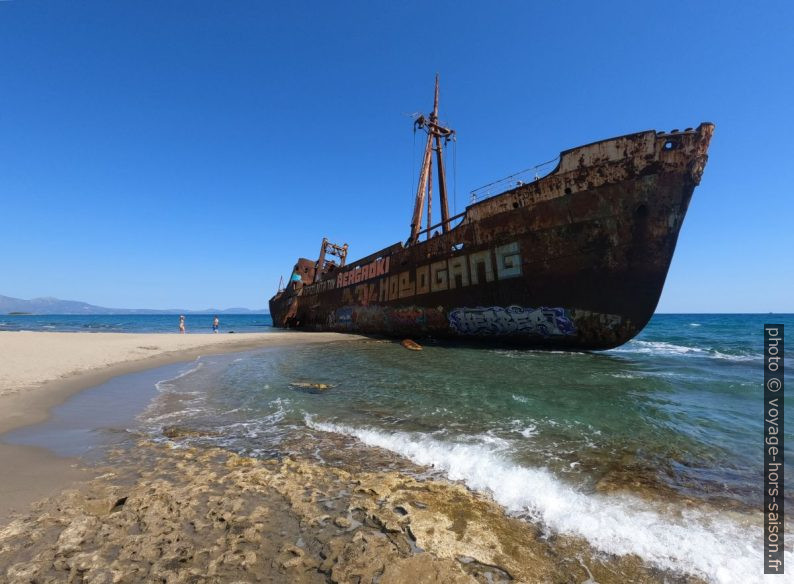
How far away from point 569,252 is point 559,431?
903cm

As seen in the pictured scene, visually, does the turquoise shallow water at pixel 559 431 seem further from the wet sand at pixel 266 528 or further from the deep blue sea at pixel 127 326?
the deep blue sea at pixel 127 326

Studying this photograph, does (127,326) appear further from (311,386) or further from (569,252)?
(569,252)

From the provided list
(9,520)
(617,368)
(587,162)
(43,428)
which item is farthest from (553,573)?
(587,162)

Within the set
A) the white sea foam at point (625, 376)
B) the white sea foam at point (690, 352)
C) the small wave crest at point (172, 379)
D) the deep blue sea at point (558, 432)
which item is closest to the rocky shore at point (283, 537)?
the deep blue sea at point (558, 432)

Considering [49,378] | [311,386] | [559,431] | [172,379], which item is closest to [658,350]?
[559,431]

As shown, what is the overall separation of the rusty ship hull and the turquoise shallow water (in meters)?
2.78

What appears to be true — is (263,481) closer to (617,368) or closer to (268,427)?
(268,427)

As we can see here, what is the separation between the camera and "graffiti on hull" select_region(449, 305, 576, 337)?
521 inches

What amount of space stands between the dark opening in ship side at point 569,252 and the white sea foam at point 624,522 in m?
10.3

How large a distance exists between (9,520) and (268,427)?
9.21ft

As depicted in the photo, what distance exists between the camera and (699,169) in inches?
430

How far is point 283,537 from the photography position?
97.0 inches

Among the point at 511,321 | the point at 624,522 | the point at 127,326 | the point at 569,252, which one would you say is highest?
the point at 569,252

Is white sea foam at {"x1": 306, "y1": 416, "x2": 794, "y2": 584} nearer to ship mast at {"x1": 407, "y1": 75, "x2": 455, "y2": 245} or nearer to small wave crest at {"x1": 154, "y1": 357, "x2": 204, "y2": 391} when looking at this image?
small wave crest at {"x1": 154, "y1": 357, "x2": 204, "y2": 391}
